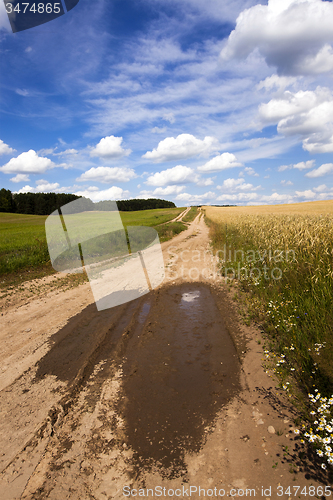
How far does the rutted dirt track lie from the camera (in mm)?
2627

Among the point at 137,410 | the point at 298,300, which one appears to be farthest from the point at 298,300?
the point at 137,410

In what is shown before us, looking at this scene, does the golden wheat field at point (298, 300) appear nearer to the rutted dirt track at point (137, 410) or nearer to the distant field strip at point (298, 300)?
the distant field strip at point (298, 300)

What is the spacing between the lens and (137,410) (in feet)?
11.7

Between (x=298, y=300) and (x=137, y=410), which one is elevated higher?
(x=298, y=300)

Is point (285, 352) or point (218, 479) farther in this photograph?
point (285, 352)

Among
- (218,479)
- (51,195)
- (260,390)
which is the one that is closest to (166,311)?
(260,390)

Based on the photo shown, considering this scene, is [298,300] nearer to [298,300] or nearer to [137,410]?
[298,300]

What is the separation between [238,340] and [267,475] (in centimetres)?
288

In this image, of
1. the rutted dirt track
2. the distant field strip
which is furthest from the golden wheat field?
the rutted dirt track

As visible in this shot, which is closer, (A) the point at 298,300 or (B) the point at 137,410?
(B) the point at 137,410

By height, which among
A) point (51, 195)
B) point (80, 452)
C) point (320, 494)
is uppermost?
point (51, 195)

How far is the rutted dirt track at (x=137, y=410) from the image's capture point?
2.63 m

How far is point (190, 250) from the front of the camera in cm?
1628

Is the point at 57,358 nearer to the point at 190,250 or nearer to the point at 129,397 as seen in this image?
the point at 129,397
